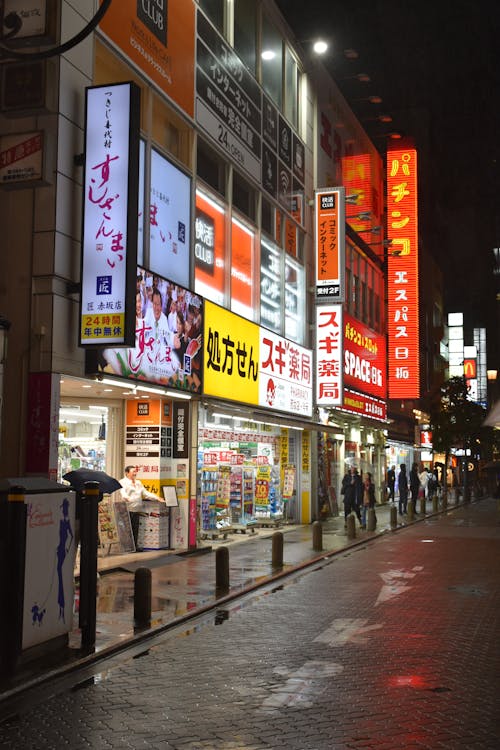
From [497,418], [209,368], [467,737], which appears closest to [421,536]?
[497,418]

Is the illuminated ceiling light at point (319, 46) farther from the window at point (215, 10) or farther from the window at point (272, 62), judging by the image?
the window at point (215, 10)

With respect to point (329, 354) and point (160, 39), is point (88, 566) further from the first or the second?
point (329, 354)

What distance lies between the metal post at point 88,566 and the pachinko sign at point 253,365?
32.2ft

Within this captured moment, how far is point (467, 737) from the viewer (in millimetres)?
6547

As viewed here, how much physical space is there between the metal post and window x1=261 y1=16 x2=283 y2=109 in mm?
18533

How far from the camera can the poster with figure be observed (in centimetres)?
880

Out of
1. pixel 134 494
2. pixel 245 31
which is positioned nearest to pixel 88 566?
pixel 134 494

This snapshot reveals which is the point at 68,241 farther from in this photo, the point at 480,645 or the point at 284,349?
the point at 284,349

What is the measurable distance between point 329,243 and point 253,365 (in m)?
7.66

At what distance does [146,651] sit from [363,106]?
60.0 metres

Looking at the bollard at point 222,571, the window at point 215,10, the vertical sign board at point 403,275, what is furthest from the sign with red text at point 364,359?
the bollard at point 222,571

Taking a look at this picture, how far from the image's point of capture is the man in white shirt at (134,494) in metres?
18.2

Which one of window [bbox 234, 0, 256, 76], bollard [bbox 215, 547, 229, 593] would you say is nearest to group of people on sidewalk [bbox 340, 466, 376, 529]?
window [bbox 234, 0, 256, 76]

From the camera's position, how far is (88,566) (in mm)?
10094
